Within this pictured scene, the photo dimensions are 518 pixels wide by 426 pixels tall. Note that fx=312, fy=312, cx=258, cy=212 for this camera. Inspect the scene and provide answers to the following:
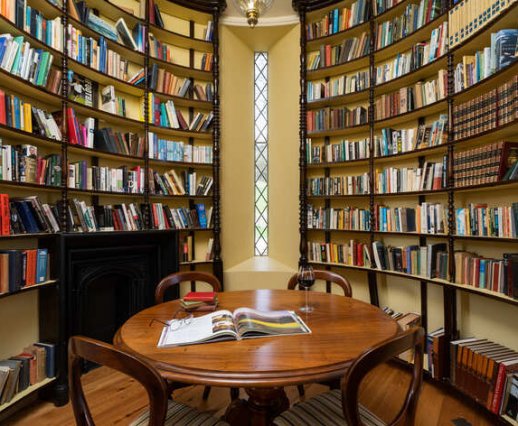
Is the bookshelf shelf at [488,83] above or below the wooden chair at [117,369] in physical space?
above

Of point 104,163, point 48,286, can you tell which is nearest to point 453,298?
point 48,286

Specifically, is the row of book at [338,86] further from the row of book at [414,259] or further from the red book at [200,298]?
the red book at [200,298]

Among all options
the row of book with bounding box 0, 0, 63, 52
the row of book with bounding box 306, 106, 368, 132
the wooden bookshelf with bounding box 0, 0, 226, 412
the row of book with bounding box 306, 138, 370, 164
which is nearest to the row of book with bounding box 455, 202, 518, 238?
the row of book with bounding box 306, 138, 370, 164

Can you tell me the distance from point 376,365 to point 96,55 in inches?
110

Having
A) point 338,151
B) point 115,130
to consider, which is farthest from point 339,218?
point 115,130

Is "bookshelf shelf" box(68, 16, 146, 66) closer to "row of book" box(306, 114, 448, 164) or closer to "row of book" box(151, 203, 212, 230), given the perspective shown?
"row of book" box(151, 203, 212, 230)

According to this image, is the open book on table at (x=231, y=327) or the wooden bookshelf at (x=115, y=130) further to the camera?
the wooden bookshelf at (x=115, y=130)

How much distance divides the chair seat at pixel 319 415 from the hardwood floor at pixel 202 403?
894 millimetres

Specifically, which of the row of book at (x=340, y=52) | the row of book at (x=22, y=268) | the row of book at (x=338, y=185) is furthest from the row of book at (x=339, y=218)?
the row of book at (x=22, y=268)

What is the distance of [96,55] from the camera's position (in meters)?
2.44

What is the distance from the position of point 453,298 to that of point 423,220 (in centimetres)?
59

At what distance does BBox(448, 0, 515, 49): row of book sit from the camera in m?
1.77

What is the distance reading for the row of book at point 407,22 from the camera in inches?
90.2

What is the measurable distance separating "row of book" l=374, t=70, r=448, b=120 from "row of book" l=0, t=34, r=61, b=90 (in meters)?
2.53
